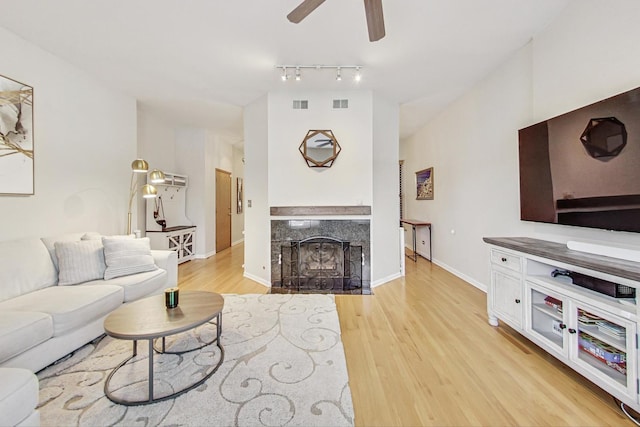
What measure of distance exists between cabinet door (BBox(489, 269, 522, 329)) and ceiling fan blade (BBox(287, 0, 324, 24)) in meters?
2.63

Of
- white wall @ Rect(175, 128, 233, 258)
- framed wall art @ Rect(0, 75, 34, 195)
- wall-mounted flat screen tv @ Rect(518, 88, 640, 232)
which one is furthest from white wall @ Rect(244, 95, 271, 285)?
wall-mounted flat screen tv @ Rect(518, 88, 640, 232)

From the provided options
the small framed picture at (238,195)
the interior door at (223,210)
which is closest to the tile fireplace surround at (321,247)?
the interior door at (223,210)

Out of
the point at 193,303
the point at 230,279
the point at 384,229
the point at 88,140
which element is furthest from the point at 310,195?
the point at 88,140

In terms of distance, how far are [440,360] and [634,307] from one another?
3.82ft

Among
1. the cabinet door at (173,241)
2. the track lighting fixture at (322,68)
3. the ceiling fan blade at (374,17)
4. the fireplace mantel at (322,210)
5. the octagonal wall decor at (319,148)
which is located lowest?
the cabinet door at (173,241)

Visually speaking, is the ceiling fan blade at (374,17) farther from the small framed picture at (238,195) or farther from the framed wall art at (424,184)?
the small framed picture at (238,195)

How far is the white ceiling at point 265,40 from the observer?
2236 mm

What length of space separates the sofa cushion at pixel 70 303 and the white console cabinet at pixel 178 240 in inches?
94.6

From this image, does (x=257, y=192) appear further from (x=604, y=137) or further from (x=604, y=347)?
(x=604, y=347)

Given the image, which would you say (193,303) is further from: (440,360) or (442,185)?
(442,185)

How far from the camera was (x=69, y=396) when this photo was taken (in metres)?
1.63

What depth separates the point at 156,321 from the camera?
173cm

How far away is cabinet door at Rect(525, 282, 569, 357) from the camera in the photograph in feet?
6.03

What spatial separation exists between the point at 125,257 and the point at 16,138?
1.49m
